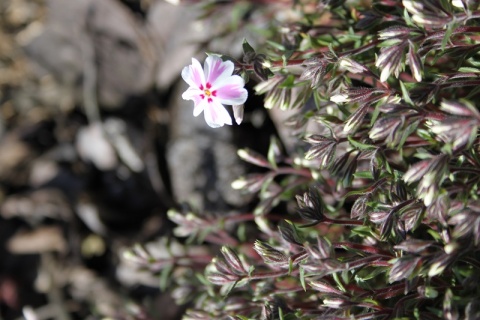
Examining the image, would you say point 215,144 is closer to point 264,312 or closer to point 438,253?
point 264,312

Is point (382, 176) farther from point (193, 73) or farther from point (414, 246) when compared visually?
point (193, 73)

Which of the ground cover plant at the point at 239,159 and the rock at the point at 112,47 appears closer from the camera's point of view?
the ground cover plant at the point at 239,159

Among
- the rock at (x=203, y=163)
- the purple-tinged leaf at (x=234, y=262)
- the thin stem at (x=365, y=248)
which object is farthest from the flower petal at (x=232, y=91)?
the rock at (x=203, y=163)

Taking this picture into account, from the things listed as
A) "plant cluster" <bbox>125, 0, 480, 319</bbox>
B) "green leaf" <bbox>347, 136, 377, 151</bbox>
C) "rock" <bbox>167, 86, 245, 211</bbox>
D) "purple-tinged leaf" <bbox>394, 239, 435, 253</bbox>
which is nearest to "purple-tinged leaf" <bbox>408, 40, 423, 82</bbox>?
"plant cluster" <bbox>125, 0, 480, 319</bbox>

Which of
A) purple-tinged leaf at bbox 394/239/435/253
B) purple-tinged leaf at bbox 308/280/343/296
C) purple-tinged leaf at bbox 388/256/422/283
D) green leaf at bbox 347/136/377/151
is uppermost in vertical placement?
green leaf at bbox 347/136/377/151

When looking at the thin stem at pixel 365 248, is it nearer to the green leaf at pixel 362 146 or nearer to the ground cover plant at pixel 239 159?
the ground cover plant at pixel 239 159

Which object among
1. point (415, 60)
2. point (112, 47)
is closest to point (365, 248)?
point (415, 60)

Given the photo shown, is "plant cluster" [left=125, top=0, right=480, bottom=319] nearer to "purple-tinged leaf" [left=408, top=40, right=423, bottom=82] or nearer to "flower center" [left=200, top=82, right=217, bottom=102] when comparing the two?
"purple-tinged leaf" [left=408, top=40, right=423, bottom=82]
